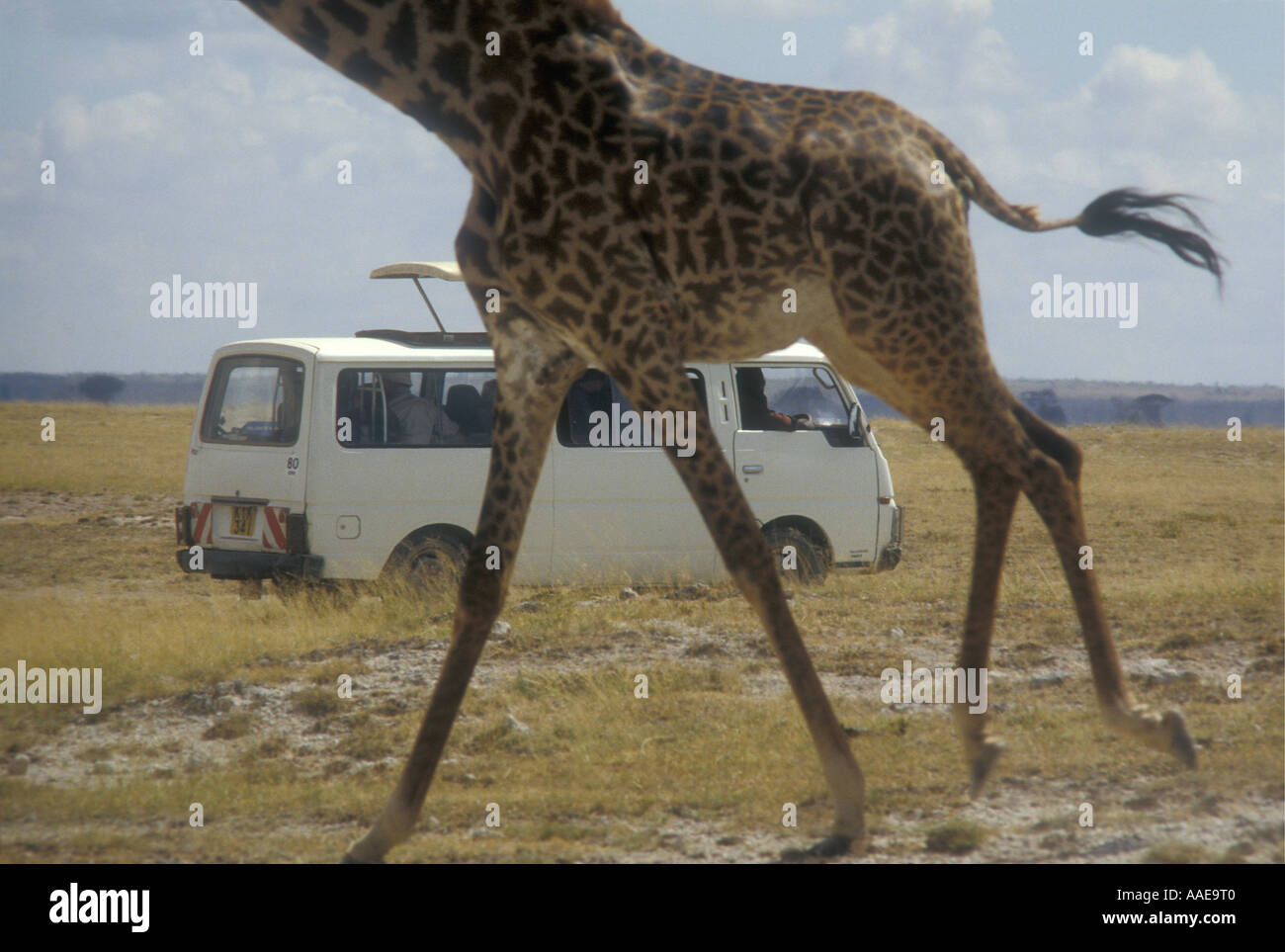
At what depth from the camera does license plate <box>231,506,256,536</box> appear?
9.35 metres

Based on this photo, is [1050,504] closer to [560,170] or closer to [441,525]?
[560,170]

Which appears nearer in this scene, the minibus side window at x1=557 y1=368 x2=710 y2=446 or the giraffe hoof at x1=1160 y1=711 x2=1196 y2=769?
the giraffe hoof at x1=1160 y1=711 x2=1196 y2=769

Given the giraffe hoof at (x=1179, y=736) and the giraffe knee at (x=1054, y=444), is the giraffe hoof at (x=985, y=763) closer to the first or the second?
the giraffe hoof at (x=1179, y=736)

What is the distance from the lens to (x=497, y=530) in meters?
4.21

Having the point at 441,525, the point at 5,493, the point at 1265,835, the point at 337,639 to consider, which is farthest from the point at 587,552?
the point at 5,493

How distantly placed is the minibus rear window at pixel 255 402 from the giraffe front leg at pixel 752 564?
5989 mm

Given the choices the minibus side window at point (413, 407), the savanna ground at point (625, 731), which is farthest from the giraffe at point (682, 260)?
the minibus side window at point (413, 407)

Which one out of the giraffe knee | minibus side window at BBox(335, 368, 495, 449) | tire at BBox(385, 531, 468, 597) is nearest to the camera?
the giraffe knee

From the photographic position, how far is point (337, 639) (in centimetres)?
785

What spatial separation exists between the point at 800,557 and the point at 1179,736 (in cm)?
629

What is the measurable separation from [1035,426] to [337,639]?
4.80 meters

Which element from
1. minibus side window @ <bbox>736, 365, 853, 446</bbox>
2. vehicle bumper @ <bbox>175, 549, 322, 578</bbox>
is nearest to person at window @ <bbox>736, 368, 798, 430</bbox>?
minibus side window @ <bbox>736, 365, 853, 446</bbox>

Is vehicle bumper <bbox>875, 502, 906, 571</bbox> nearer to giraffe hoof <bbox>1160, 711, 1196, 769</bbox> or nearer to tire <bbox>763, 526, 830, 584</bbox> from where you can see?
tire <bbox>763, 526, 830, 584</bbox>

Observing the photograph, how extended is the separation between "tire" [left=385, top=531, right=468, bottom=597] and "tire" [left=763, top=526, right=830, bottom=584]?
105 inches
